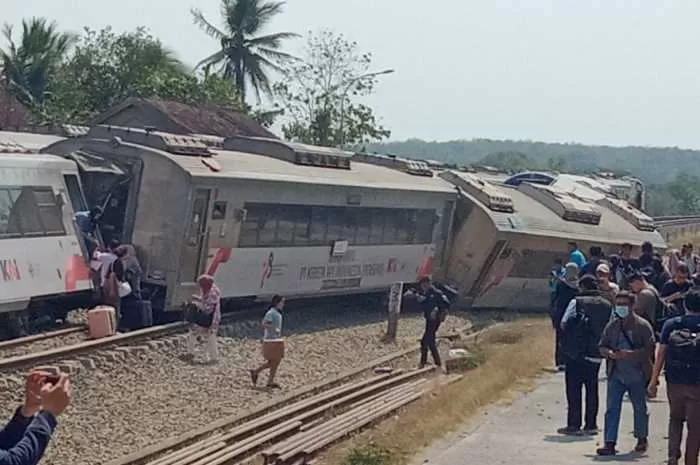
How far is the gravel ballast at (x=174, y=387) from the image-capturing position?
523 inches

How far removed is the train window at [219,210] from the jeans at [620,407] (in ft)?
31.6

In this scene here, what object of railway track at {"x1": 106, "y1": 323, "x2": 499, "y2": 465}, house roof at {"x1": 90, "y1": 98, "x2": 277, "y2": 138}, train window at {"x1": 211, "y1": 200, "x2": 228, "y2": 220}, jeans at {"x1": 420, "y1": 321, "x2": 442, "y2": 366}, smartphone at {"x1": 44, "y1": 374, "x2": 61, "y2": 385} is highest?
house roof at {"x1": 90, "y1": 98, "x2": 277, "y2": 138}

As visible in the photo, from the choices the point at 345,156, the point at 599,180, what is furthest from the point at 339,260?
the point at 599,180

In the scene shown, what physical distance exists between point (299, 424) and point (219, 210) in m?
6.80

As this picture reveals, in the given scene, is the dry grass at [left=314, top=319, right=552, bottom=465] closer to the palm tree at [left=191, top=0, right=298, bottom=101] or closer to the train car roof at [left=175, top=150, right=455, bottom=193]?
the train car roof at [left=175, top=150, right=455, bottom=193]

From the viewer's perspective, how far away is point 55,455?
1234cm

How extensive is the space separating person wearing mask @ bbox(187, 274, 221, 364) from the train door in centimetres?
188

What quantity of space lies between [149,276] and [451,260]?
10.9m

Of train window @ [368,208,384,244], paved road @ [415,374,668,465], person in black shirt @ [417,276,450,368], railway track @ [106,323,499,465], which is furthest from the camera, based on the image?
train window @ [368,208,384,244]

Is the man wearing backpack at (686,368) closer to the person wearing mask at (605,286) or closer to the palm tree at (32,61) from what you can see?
the person wearing mask at (605,286)

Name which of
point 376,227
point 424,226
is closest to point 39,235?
point 376,227

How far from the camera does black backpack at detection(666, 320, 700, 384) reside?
1046 centimetres

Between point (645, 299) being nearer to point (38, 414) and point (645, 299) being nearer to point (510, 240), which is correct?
point (38, 414)

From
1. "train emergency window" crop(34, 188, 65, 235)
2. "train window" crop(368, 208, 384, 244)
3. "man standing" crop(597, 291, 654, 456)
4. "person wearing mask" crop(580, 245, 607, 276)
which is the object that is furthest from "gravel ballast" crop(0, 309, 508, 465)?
"man standing" crop(597, 291, 654, 456)
